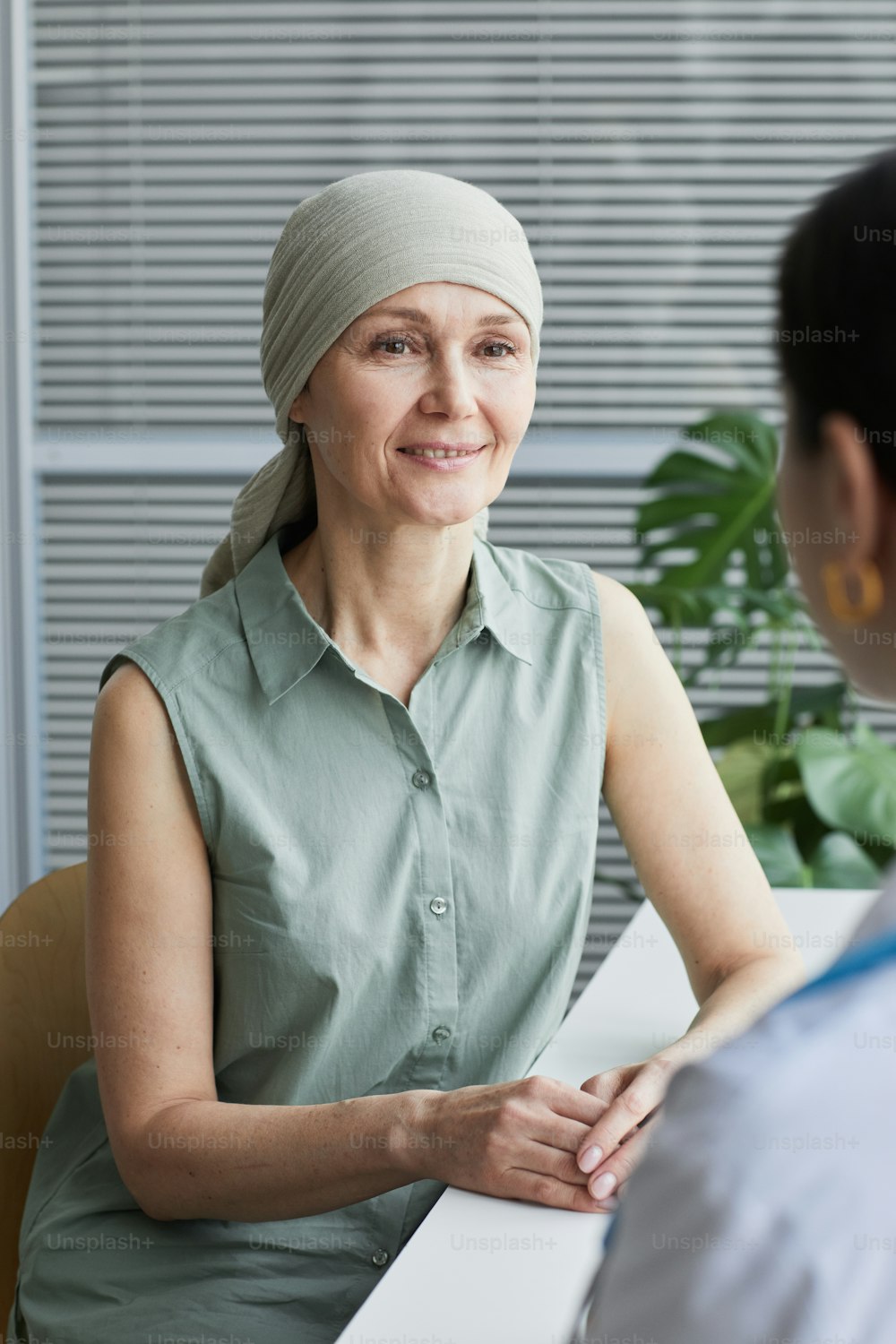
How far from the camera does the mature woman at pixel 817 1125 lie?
1.67 feet

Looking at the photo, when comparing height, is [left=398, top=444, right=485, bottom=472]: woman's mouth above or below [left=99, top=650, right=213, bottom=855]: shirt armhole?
above

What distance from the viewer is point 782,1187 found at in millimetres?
509

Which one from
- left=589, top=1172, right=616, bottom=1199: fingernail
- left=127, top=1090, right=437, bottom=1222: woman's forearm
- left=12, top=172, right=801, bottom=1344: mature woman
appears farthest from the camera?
left=12, top=172, right=801, bottom=1344: mature woman

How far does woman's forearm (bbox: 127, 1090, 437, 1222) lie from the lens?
1.18 m

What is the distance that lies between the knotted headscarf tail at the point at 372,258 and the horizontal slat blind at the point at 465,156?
5.25 feet

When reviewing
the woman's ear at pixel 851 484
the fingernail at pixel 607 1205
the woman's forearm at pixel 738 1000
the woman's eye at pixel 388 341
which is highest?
the woman's ear at pixel 851 484

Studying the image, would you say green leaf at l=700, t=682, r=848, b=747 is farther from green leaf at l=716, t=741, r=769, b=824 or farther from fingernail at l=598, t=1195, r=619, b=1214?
fingernail at l=598, t=1195, r=619, b=1214

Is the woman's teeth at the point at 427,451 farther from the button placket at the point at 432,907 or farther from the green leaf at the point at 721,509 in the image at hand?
the green leaf at the point at 721,509

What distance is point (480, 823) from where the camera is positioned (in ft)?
4.78

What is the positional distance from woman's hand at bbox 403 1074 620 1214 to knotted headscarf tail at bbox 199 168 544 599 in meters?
0.73

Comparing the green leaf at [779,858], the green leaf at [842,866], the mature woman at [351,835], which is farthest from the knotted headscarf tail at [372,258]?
the green leaf at [842,866]

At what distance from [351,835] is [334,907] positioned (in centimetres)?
7

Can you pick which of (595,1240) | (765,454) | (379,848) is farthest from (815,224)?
(765,454)

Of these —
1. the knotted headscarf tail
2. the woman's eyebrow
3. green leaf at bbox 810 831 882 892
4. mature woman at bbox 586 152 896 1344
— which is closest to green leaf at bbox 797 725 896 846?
green leaf at bbox 810 831 882 892
